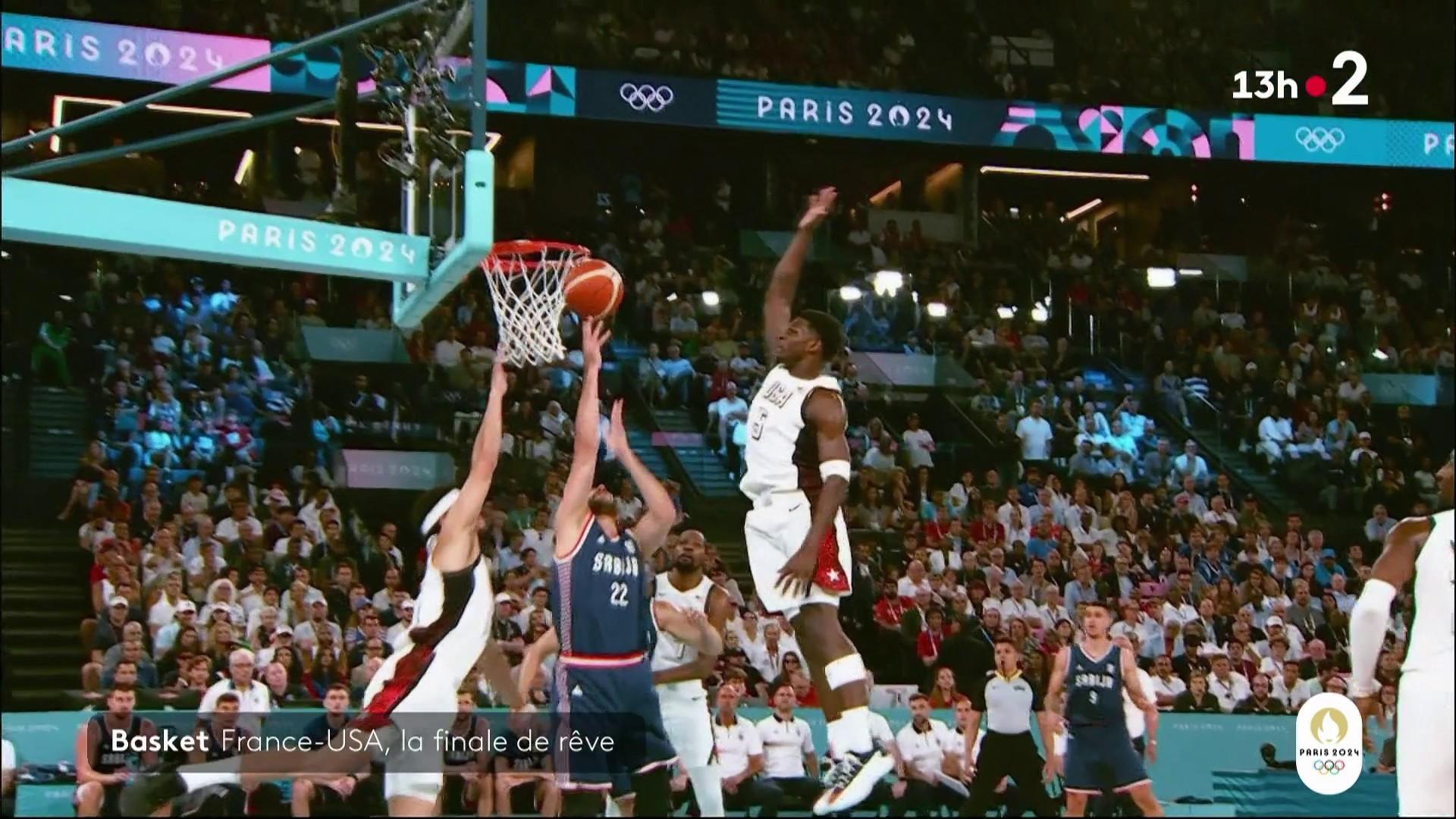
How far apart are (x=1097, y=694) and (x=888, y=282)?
1146 centimetres

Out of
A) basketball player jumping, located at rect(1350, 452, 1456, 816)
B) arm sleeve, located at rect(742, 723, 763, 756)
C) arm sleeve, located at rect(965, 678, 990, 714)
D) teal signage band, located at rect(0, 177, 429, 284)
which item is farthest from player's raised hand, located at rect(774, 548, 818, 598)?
arm sleeve, located at rect(965, 678, 990, 714)

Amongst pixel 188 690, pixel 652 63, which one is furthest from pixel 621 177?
pixel 188 690

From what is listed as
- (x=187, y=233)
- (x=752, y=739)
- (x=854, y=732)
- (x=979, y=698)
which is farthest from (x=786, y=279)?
(x=979, y=698)

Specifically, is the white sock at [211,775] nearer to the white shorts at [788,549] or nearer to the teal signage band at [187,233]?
the white shorts at [788,549]

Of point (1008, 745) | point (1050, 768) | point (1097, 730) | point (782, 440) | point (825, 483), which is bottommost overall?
point (1050, 768)

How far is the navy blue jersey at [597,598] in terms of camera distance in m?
8.48

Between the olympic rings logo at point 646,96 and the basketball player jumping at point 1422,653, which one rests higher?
the olympic rings logo at point 646,96

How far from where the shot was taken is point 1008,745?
13062 millimetres

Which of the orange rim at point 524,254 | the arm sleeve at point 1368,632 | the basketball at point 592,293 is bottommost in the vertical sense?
the arm sleeve at point 1368,632

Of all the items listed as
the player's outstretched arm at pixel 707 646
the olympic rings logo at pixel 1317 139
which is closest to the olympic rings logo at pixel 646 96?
the olympic rings logo at pixel 1317 139

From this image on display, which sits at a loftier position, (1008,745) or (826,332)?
(826,332)

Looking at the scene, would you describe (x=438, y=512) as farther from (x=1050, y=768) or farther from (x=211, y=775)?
(x=1050, y=768)

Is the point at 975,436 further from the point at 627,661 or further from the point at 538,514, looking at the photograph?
the point at 627,661

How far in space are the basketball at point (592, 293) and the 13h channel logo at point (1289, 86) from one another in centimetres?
1778
